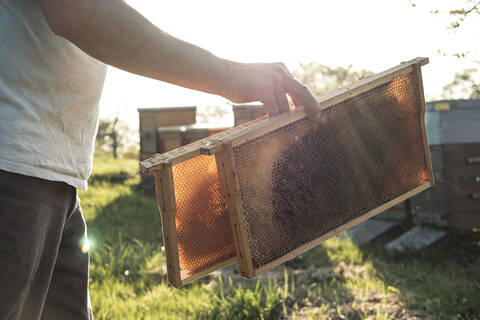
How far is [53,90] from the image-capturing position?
133cm

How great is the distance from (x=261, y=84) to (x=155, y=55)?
1.14 ft

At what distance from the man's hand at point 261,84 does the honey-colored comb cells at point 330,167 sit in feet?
0.75

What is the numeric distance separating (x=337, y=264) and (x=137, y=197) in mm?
4689

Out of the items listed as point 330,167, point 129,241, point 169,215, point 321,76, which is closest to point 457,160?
point 129,241

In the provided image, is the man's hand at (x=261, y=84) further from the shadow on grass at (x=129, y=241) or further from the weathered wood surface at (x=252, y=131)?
the shadow on grass at (x=129, y=241)

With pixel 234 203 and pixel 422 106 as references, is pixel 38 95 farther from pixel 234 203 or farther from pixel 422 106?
pixel 422 106

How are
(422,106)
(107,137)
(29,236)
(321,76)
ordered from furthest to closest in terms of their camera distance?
(107,137) → (321,76) → (422,106) → (29,236)

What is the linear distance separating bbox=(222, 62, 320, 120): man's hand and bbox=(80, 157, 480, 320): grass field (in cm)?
222

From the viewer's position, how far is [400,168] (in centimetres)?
219

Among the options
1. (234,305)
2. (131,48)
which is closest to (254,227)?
(131,48)

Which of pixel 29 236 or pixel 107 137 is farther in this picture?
pixel 107 137

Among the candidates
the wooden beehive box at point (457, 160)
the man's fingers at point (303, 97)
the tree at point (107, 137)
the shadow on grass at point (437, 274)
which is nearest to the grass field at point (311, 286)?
the shadow on grass at point (437, 274)

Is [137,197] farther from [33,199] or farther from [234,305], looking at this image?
[33,199]

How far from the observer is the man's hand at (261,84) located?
4.78ft
